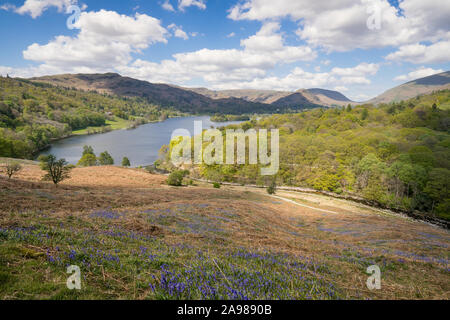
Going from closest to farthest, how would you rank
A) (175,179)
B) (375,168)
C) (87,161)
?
1. (175,179)
2. (375,168)
3. (87,161)

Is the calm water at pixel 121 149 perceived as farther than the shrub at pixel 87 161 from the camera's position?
Yes

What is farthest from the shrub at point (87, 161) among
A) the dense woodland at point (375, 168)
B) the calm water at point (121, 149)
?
the dense woodland at point (375, 168)

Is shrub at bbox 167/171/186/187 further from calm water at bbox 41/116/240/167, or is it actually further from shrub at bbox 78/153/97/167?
calm water at bbox 41/116/240/167

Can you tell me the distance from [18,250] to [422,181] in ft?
240

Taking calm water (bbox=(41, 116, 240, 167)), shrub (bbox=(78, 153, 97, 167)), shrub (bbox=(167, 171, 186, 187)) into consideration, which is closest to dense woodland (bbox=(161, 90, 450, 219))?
calm water (bbox=(41, 116, 240, 167))

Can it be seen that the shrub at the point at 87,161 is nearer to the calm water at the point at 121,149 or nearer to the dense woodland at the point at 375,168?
the calm water at the point at 121,149

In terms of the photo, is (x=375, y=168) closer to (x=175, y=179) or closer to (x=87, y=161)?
(x=175, y=179)

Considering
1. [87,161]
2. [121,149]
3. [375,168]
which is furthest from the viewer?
[121,149]

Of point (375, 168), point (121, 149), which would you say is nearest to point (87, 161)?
point (121, 149)

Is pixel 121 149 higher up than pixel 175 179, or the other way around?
pixel 121 149

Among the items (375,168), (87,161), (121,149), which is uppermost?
(121,149)

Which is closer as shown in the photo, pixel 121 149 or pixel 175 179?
pixel 175 179
